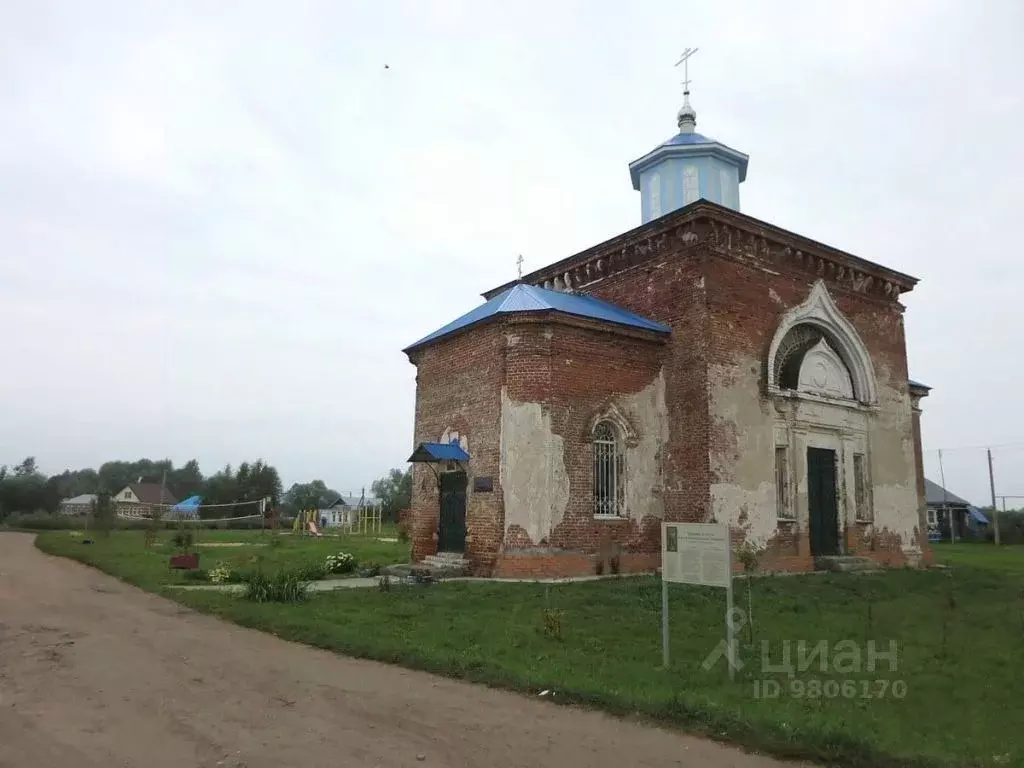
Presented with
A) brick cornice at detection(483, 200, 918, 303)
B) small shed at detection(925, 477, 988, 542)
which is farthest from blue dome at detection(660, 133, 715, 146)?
small shed at detection(925, 477, 988, 542)

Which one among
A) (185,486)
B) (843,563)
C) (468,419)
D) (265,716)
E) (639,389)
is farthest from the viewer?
(185,486)

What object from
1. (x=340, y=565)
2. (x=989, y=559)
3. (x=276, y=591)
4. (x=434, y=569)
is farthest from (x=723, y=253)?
(x=989, y=559)

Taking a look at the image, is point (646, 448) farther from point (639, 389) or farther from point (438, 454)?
point (438, 454)

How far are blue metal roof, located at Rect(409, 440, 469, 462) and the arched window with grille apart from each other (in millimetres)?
2718

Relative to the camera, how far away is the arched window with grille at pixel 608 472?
49.0ft

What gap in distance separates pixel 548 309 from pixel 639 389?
2.85m

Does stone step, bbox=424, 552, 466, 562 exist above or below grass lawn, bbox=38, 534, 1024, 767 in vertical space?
above

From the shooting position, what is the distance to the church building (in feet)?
47.0

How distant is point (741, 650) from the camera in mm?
7816

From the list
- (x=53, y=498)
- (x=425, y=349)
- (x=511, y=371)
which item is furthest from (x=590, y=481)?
(x=53, y=498)

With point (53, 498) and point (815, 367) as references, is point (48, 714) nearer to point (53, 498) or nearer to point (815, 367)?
point (815, 367)

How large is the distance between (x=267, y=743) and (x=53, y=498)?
7834cm

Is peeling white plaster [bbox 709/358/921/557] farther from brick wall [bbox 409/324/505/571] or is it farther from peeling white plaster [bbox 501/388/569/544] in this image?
brick wall [bbox 409/324/505/571]

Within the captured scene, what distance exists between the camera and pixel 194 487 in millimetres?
107062
